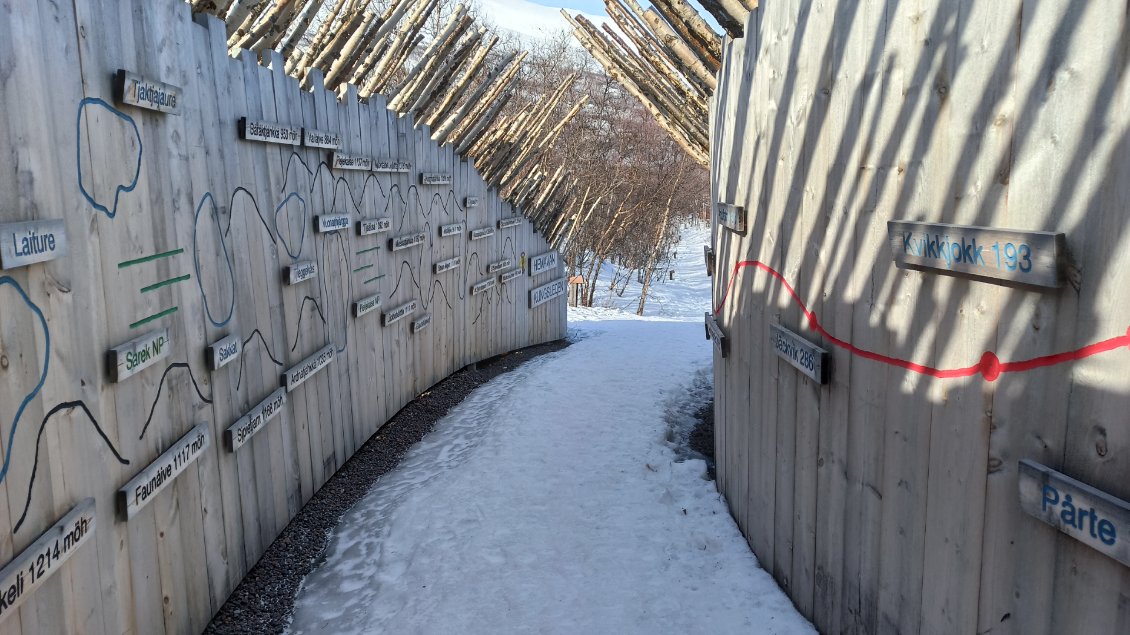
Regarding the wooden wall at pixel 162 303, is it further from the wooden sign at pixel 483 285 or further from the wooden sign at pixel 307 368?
the wooden sign at pixel 483 285

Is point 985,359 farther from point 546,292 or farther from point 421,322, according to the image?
point 546,292

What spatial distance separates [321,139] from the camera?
4992 mm

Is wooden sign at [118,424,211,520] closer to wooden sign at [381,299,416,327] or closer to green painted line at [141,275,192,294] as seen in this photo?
green painted line at [141,275,192,294]

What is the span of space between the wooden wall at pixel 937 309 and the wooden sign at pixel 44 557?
247 cm

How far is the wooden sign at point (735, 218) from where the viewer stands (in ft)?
13.4

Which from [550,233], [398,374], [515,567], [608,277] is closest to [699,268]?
[608,277]

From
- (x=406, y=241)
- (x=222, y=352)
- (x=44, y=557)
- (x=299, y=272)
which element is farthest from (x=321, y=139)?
(x=44, y=557)

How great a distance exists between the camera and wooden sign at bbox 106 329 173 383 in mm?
2771

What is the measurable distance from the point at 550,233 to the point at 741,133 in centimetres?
675

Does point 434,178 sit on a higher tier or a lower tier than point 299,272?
higher

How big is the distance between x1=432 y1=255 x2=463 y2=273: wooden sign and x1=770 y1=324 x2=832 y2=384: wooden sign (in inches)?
171

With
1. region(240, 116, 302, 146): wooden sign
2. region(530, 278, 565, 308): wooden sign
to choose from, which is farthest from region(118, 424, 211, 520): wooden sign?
region(530, 278, 565, 308): wooden sign

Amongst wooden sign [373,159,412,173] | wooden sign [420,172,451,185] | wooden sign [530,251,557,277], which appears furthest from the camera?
wooden sign [530,251,557,277]

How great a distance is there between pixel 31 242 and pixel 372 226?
11.7 ft
